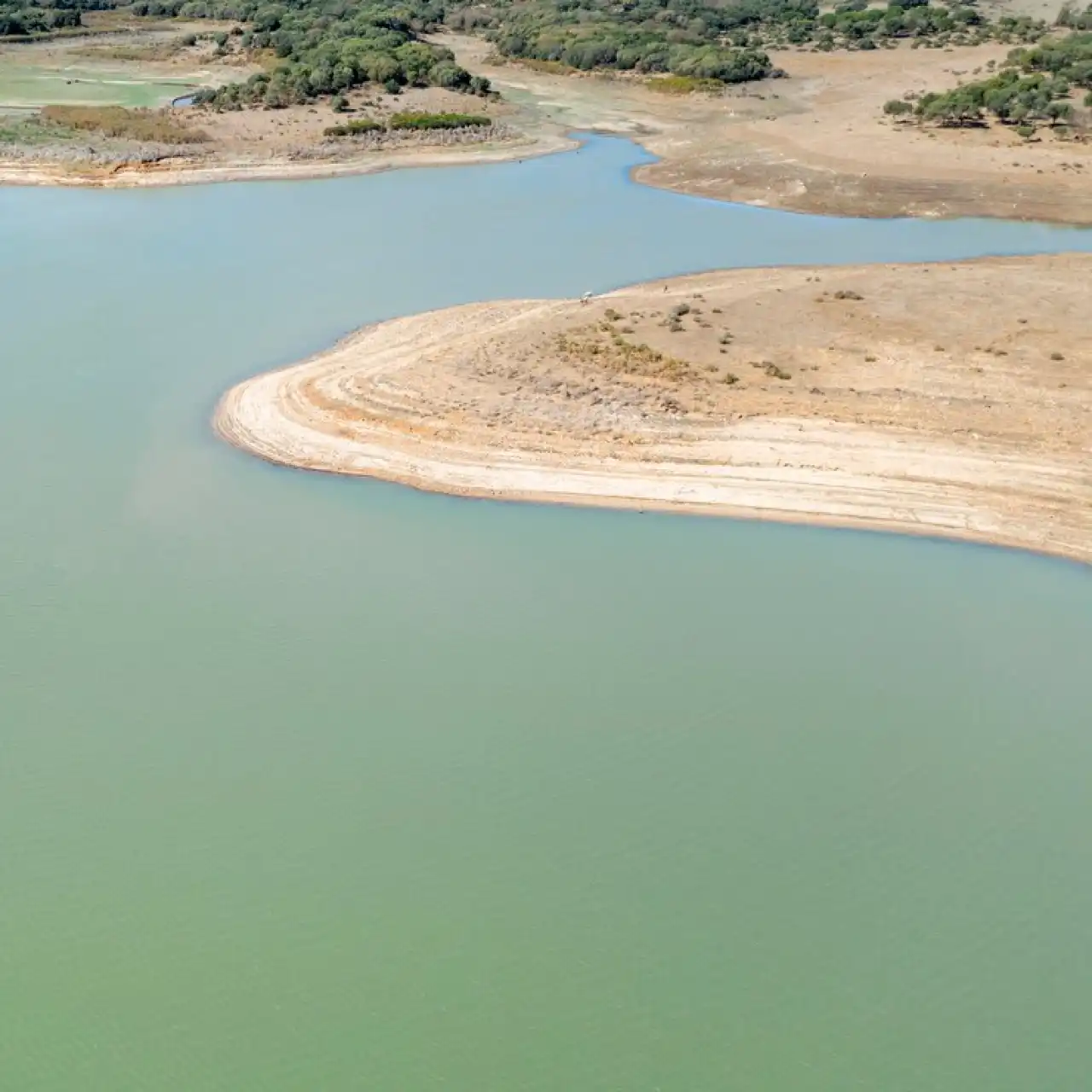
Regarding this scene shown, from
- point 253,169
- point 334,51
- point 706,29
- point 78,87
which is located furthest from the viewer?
point 706,29

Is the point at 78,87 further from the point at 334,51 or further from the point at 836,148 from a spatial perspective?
the point at 836,148

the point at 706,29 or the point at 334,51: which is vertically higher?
the point at 334,51

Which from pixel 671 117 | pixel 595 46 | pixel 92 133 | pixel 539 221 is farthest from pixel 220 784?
pixel 595 46

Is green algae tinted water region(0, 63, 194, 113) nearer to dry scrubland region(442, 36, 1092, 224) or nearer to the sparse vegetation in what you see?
the sparse vegetation

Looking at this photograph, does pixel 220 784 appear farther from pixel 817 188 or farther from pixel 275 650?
pixel 817 188

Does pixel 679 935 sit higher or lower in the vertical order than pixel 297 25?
lower

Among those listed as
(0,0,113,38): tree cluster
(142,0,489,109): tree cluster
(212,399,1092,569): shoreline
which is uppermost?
(0,0,113,38): tree cluster

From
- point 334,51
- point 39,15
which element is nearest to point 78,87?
point 334,51

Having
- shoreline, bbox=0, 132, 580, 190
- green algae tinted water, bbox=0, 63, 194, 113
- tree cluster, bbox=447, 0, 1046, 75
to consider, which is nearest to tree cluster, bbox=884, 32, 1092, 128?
tree cluster, bbox=447, 0, 1046, 75

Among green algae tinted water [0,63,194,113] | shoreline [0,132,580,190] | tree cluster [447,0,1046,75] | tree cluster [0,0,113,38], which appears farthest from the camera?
tree cluster [0,0,113,38]
